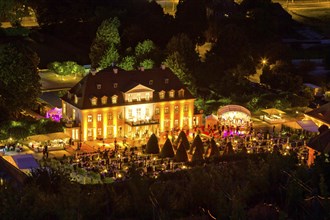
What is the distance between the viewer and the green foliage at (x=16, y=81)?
3669cm

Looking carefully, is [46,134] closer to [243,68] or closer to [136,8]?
[243,68]

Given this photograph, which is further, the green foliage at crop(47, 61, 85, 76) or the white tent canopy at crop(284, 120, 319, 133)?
the green foliage at crop(47, 61, 85, 76)

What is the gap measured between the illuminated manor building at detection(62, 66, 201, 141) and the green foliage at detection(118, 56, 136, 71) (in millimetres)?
8366

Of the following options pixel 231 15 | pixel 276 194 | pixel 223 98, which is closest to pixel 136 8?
pixel 231 15

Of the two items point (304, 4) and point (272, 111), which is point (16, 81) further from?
point (304, 4)

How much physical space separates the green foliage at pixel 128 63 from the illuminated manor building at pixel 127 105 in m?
8.37

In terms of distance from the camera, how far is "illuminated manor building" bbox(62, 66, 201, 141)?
116 feet

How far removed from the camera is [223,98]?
43094 millimetres

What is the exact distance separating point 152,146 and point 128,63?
1477 centimetres

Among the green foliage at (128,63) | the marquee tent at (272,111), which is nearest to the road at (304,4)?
the green foliage at (128,63)

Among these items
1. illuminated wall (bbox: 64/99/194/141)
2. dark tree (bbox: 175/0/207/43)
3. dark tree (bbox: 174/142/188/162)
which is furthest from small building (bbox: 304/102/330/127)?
dark tree (bbox: 175/0/207/43)

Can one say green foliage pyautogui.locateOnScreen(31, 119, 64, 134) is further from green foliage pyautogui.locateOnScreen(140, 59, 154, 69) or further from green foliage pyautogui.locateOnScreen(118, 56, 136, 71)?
green foliage pyautogui.locateOnScreen(140, 59, 154, 69)

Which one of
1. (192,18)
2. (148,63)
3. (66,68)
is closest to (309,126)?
(148,63)

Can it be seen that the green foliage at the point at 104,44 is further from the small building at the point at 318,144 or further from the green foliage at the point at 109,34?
the small building at the point at 318,144
